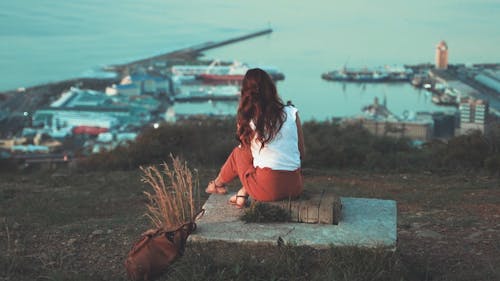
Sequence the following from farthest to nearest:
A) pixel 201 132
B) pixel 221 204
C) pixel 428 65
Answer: pixel 428 65 < pixel 201 132 < pixel 221 204

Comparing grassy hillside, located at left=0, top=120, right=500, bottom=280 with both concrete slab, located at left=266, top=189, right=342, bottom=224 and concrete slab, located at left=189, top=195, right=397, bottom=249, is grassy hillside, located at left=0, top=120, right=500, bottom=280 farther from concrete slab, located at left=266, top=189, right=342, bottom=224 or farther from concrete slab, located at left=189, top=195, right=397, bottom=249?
concrete slab, located at left=266, top=189, right=342, bottom=224

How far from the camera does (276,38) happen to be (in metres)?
42.5

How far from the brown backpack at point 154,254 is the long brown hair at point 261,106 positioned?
0.69m

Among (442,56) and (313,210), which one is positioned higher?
(313,210)

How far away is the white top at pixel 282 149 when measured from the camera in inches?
135

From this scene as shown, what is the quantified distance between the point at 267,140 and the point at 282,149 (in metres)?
0.10

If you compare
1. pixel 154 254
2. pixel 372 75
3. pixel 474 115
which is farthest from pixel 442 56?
pixel 154 254

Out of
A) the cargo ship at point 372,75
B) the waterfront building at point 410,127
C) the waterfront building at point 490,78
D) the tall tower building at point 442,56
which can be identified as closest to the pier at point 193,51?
the cargo ship at point 372,75

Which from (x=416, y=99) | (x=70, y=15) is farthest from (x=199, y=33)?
(x=416, y=99)

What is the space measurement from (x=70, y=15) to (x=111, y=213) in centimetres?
4645

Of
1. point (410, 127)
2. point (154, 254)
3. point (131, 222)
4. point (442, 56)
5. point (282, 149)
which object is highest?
point (282, 149)

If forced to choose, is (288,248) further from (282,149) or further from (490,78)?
(490,78)

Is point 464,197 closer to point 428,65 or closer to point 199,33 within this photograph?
point 428,65

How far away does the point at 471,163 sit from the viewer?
24.9ft
